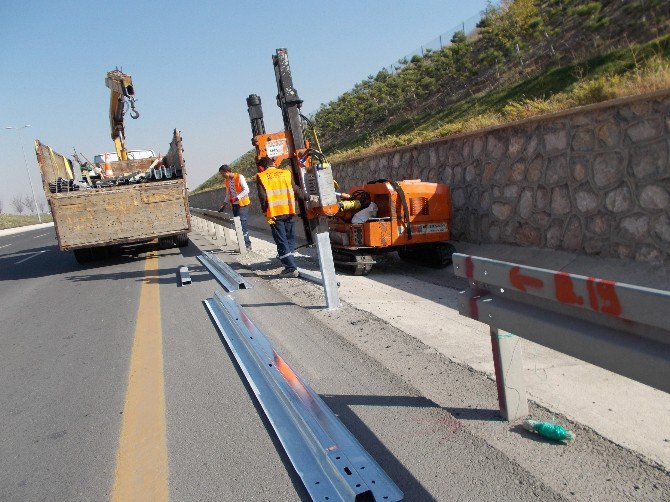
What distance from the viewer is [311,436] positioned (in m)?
3.19

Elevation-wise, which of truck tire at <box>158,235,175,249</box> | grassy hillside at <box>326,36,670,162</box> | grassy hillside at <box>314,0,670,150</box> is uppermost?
grassy hillside at <box>314,0,670,150</box>

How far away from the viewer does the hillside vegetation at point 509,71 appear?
1633 centimetres

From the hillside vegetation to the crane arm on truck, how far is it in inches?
266

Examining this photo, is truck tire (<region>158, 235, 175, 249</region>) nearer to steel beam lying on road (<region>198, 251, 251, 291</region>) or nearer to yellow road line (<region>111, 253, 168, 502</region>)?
steel beam lying on road (<region>198, 251, 251, 291</region>)

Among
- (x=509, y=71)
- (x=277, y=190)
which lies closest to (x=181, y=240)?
(x=277, y=190)

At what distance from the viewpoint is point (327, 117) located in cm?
5475

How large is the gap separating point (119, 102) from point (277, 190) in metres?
10.7

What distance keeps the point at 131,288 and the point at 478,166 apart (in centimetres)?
610

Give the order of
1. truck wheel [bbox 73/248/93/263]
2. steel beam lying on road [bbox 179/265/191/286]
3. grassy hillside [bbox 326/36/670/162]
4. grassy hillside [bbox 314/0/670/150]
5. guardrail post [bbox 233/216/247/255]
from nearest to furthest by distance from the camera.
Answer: grassy hillside [bbox 326/36/670/162], steel beam lying on road [bbox 179/265/191/286], guardrail post [bbox 233/216/247/255], truck wheel [bbox 73/248/93/263], grassy hillside [bbox 314/0/670/150]

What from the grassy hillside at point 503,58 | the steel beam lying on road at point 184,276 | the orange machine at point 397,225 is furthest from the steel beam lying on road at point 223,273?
the grassy hillside at point 503,58

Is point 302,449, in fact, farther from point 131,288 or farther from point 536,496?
point 131,288

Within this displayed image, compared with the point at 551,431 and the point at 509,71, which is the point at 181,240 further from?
the point at 509,71

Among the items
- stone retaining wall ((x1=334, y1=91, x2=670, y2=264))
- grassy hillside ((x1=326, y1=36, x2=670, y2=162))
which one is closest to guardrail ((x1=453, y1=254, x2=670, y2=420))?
stone retaining wall ((x1=334, y1=91, x2=670, y2=264))

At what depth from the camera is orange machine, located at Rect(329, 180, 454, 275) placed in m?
8.50
